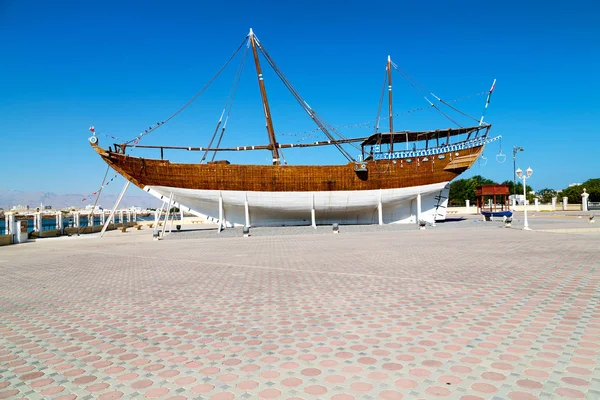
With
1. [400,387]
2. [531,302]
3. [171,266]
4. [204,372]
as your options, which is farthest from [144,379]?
[171,266]

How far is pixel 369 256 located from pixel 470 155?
2316cm

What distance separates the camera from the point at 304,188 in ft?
97.0

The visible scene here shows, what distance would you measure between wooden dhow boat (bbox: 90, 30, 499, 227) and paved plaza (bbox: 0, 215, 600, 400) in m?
18.5

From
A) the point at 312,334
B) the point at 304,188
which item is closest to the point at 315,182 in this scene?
the point at 304,188

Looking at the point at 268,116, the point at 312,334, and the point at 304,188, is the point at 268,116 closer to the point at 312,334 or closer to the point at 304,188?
the point at 304,188

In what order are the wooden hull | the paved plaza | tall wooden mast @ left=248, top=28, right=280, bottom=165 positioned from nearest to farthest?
the paved plaza < the wooden hull < tall wooden mast @ left=248, top=28, right=280, bottom=165

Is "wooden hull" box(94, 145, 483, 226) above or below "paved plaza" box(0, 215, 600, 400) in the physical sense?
above

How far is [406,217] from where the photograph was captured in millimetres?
32812

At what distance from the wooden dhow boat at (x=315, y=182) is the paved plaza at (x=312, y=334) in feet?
60.9

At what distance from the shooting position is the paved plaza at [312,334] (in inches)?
125

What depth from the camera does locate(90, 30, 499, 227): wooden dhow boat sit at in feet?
90.0

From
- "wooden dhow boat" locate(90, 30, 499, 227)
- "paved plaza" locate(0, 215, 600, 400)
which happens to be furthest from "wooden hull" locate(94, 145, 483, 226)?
"paved plaza" locate(0, 215, 600, 400)

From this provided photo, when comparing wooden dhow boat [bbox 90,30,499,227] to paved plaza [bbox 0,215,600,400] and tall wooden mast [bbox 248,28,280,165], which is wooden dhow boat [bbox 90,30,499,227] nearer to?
tall wooden mast [bbox 248,28,280,165]

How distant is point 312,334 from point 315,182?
25.4 meters
